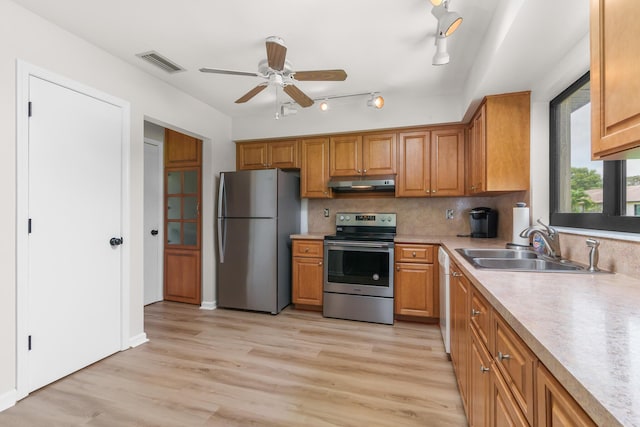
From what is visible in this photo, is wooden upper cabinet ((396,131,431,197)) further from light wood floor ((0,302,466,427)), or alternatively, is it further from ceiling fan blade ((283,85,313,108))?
light wood floor ((0,302,466,427))

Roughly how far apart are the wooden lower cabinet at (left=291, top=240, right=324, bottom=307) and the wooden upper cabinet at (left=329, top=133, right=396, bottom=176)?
3.07ft

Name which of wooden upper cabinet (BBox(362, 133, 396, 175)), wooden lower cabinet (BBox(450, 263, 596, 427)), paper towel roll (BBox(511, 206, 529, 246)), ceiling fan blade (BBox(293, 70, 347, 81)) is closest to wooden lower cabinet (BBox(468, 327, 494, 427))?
wooden lower cabinet (BBox(450, 263, 596, 427))

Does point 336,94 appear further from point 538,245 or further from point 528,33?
point 538,245

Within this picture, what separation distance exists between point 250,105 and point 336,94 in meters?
1.05

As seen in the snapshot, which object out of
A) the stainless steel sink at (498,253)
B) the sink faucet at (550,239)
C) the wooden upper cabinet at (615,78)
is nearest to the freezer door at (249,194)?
the stainless steel sink at (498,253)

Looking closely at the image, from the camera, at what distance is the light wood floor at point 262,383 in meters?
1.73

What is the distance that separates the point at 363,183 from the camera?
345cm

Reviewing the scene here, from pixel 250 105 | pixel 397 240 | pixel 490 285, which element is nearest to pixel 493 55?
pixel 490 285

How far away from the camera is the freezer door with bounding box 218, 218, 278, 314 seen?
346 centimetres

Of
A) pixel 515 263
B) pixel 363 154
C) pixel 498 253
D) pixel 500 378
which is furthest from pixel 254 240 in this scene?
pixel 500 378

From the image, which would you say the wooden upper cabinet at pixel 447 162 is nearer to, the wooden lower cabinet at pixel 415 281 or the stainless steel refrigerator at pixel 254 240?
the wooden lower cabinet at pixel 415 281

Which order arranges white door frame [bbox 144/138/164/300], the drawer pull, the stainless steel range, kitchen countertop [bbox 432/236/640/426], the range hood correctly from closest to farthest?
kitchen countertop [bbox 432/236/640/426]
the drawer pull
the stainless steel range
the range hood
white door frame [bbox 144/138/164/300]

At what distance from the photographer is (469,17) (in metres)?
1.97

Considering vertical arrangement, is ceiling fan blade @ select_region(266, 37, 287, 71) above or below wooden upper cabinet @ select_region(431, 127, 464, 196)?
above
